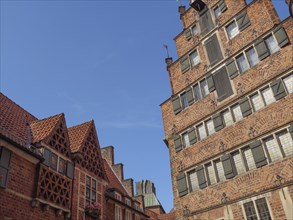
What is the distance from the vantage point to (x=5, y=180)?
12.5 meters

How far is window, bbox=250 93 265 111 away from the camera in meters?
16.0

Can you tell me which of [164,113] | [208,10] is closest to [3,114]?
[164,113]

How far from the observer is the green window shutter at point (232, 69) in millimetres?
17953

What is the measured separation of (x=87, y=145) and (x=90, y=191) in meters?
3.07

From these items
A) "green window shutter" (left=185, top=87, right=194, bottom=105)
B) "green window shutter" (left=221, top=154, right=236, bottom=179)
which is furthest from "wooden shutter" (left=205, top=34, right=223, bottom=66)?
"green window shutter" (left=221, top=154, right=236, bottom=179)

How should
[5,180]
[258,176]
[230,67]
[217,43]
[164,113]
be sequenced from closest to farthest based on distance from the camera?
[5,180] → [258,176] → [230,67] → [217,43] → [164,113]

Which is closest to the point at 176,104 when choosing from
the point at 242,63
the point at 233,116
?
the point at 233,116

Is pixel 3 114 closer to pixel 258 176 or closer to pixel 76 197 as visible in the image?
pixel 76 197

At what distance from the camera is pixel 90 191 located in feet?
61.4

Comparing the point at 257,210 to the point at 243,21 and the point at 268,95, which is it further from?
the point at 243,21

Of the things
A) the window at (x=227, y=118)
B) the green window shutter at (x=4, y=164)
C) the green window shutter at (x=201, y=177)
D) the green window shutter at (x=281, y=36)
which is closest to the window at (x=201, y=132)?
the window at (x=227, y=118)

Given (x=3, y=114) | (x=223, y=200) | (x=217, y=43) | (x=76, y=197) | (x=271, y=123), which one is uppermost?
(x=217, y=43)

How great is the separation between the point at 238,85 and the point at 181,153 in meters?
5.54

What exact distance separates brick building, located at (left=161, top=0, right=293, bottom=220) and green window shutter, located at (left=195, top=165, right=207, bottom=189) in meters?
0.06
